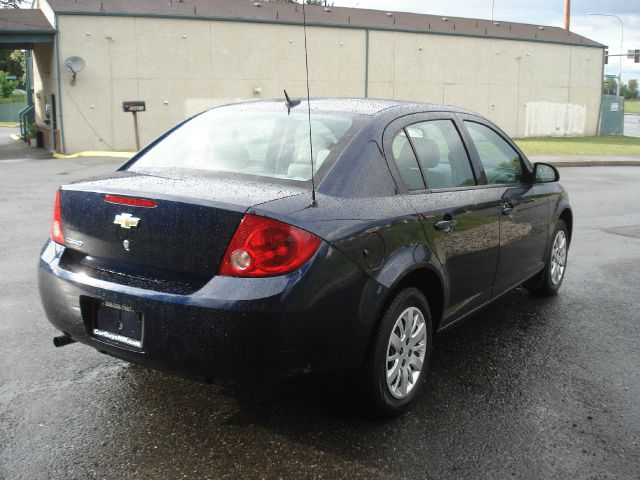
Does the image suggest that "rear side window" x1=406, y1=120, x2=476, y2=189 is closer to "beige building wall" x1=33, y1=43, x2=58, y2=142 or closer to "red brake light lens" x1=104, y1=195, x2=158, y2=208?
"red brake light lens" x1=104, y1=195, x2=158, y2=208

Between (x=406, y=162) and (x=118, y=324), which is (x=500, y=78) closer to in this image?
(x=406, y=162)

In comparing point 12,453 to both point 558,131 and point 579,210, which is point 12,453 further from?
point 558,131

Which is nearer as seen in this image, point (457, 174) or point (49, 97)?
point (457, 174)

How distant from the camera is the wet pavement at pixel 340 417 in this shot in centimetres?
295

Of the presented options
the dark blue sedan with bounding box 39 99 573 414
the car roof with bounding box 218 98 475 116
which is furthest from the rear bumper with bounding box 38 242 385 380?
the car roof with bounding box 218 98 475 116

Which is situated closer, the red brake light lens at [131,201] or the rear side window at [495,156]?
the red brake light lens at [131,201]

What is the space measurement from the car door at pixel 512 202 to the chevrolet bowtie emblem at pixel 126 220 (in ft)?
7.59

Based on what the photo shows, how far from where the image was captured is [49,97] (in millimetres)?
Result: 25453

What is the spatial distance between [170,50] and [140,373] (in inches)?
913

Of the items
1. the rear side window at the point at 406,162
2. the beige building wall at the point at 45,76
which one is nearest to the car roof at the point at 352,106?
the rear side window at the point at 406,162

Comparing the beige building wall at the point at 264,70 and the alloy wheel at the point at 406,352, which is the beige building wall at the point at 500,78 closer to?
the beige building wall at the point at 264,70

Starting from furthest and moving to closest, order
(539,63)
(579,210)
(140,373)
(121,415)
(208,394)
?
(539,63)
(579,210)
(140,373)
(208,394)
(121,415)

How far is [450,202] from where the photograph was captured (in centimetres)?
387

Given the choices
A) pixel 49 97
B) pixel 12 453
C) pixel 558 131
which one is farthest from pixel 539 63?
pixel 12 453
